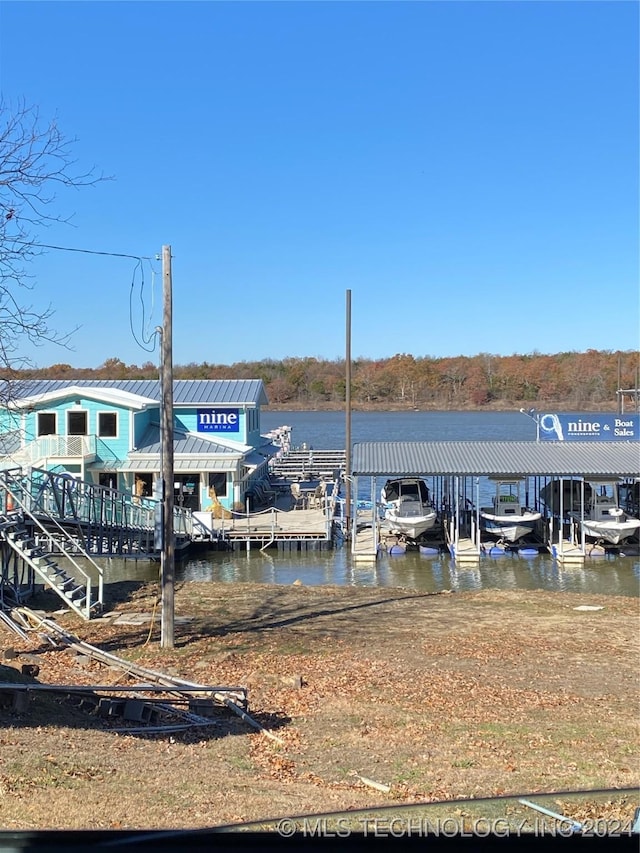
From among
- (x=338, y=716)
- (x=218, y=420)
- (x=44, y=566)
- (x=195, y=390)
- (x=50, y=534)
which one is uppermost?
(x=195, y=390)

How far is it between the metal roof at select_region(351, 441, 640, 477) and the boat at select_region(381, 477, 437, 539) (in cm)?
191

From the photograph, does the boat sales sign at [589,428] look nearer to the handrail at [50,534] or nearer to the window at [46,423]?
the window at [46,423]

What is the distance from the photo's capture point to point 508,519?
33000 mm

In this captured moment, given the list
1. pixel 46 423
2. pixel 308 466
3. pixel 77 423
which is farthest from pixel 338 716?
pixel 308 466

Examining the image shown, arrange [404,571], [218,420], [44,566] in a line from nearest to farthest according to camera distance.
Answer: [44,566], [404,571], [218,420]

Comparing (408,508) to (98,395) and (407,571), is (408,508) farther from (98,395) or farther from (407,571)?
(98,395)

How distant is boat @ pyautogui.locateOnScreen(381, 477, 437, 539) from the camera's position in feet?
108

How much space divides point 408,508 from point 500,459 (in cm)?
429

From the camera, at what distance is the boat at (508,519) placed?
32.9 meters

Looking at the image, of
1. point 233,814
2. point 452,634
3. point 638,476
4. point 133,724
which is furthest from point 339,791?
point 638,476

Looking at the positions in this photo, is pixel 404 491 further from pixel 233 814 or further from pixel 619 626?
pixel 233 814

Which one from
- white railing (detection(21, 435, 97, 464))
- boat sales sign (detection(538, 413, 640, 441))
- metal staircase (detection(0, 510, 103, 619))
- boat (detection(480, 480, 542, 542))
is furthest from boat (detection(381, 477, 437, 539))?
metal staircase (detection(0, 510, 103, 619))

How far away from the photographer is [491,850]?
2684 millimetres

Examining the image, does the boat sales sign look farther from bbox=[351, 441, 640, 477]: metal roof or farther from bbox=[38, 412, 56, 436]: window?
bbox=[38, 412, 56, 436]: window
